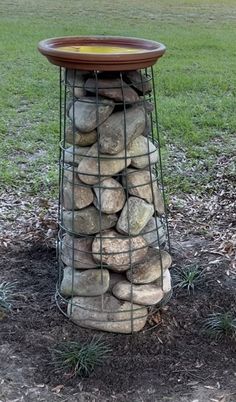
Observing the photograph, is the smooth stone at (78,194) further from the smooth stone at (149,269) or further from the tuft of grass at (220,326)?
the tuft of grass at (220,326)

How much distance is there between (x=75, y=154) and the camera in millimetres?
2795

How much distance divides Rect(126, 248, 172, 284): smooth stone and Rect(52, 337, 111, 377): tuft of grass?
1.14 ft

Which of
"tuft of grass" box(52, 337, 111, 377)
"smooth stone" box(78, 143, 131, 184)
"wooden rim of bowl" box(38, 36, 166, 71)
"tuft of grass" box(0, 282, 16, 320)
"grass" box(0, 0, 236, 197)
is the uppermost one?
"wooden rim of bowl" box(38, 36, 166, 71)

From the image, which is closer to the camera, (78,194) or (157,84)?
(78,194)

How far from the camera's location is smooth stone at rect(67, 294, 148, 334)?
2863mm

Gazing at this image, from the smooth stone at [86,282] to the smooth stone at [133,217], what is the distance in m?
0.23

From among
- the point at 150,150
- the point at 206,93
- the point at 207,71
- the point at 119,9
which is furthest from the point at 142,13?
the point at 150,150

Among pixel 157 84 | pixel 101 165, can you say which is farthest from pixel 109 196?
pixel 157 84

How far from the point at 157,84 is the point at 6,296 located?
4.73m

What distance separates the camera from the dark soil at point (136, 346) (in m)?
2.57

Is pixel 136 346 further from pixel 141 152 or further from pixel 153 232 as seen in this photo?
pixel 141 152

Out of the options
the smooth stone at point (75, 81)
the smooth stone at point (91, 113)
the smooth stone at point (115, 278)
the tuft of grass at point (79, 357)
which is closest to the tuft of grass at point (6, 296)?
the tuft of grass at point (79, 357)

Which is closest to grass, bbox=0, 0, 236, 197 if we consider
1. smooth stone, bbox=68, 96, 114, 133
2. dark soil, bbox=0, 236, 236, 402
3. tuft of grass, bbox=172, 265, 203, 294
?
tuft of grass, bbox=172, 265, 203, 294

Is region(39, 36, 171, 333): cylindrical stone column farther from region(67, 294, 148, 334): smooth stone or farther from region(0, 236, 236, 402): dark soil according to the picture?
region(0, 236, 236, 402): dark soil
